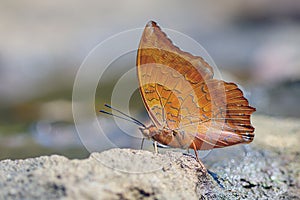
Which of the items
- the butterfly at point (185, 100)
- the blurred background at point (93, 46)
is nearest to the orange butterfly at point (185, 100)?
the butterfly at point (185, 100)

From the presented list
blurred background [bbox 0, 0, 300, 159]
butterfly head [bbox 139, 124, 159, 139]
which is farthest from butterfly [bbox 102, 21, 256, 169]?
blurred background [bbox 0, 0, 300, 159]

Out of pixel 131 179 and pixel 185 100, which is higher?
pixel 185 100

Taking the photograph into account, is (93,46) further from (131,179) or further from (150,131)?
(131,179)

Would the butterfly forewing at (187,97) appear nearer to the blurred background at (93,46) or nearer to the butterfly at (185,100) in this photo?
the butterfly at (185,100)

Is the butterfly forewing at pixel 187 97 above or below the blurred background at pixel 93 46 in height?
below

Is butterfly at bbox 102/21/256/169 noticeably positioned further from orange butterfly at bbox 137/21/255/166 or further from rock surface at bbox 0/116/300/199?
rock surface at bbox 0/116/300/199

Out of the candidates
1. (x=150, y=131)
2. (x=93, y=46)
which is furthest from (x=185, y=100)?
(x=93, y=46)

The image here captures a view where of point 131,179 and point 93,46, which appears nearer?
point 131,179
